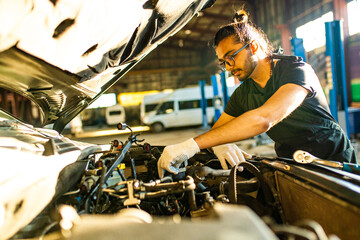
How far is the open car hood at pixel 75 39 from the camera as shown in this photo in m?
1.10

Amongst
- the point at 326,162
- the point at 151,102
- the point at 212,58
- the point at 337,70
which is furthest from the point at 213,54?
the point at 212,58

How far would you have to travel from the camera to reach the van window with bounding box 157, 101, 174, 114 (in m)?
11.8

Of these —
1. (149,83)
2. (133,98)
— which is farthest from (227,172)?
(149,83)

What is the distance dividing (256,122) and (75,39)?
1026 mm

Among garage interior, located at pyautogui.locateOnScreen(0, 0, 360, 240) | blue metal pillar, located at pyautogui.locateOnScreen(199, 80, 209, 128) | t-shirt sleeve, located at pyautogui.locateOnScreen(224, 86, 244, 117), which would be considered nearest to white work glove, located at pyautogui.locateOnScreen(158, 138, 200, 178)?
garage interior, located at pyautogui.locateOnScreen(0, 0, 360, 240)

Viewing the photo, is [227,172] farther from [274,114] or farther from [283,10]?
[283,10]

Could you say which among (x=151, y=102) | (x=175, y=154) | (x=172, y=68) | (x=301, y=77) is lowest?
(x=175, y=154)

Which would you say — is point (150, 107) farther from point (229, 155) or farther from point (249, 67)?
point (229, 155)

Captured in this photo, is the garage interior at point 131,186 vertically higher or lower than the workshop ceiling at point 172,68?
lower

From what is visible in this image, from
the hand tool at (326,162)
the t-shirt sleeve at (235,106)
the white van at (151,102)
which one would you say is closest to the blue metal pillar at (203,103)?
the white van at (151,102)

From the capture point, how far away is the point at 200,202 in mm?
1505

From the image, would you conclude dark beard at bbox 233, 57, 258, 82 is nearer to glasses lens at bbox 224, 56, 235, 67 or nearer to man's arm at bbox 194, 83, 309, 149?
glasses lens at bbox 224, 56, 235, 67

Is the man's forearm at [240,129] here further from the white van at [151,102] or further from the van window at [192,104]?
the white van at [151,102]

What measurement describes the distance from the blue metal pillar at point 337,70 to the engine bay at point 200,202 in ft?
12.1
